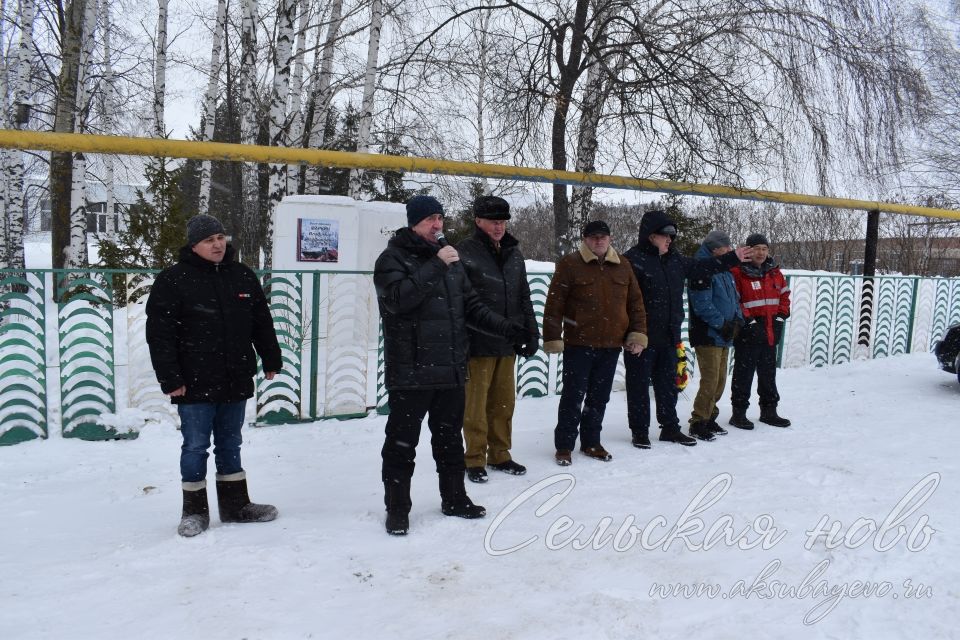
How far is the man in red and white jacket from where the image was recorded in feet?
18.1

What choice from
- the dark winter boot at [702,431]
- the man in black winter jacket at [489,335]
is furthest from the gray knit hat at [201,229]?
the dark winter boot at [702,431]

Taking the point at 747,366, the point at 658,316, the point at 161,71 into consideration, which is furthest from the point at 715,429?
the point at 161,71

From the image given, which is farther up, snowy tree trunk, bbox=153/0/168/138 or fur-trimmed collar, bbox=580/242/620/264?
snowy tree trunk, bbox=153/0/168/138

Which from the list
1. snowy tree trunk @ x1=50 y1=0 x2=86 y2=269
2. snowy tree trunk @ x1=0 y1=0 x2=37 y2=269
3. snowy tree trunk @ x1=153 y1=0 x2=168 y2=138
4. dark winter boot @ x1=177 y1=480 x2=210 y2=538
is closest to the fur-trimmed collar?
dark winter boot @ x1=177 y1=480 x2=210 y2=538

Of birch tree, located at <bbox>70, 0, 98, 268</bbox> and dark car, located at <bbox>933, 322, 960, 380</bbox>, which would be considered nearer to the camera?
dark car, located at <bbox>933, 322, 960, 380</bbox>

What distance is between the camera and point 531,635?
2406 mm

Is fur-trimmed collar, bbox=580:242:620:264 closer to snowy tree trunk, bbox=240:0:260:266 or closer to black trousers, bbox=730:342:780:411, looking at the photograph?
black trousers, bbox=730:342:780:411

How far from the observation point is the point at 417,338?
3.26 m

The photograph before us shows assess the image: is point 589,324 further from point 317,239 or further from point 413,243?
point 317,239

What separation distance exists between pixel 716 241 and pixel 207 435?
159 inches

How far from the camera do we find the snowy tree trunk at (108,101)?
13.7 m

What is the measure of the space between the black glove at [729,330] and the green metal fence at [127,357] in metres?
1.87

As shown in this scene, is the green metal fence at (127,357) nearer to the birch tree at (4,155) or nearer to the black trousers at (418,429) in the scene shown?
the black trousers at (418,429)

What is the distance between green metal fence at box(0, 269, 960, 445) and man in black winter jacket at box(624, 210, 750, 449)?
1661 mm
